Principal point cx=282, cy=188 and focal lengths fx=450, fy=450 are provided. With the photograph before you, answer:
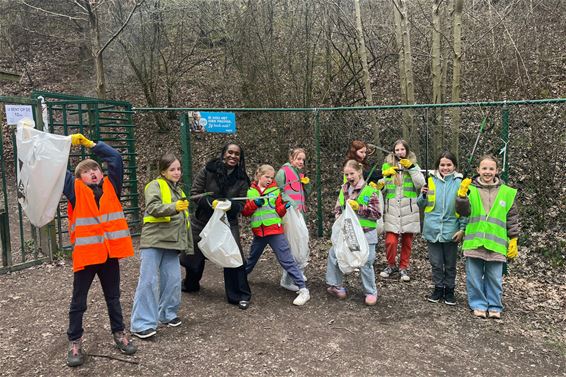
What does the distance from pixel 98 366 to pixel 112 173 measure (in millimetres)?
1485

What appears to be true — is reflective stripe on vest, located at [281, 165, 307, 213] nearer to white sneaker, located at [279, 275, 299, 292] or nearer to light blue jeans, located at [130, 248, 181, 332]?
white sneaker, located at [279, 275, 299, 292]

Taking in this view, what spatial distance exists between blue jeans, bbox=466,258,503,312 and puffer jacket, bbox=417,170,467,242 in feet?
1.16

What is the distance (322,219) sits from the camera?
746 cm

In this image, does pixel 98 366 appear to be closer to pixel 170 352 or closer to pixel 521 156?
pixel 170 352

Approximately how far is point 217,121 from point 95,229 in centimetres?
338

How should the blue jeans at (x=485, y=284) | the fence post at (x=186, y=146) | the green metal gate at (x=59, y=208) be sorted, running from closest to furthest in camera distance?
the blue jeans at (x=485, y=284), the green metal gate at (x=59, y=208), the fence post at (x=186, y=146)

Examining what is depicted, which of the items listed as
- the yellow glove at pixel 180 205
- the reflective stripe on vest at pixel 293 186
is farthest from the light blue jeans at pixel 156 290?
the reflective stripe on vest at pixel 293 186

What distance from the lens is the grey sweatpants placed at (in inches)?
186

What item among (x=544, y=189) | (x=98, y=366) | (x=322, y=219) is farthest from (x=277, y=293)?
(x=544, y=189)

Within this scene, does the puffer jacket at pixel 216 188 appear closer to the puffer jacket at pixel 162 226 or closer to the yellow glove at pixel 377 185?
the puffer jacket at pixel 162 226

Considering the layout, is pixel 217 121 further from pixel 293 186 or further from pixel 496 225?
pixel 496 225

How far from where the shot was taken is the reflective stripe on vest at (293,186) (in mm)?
5162

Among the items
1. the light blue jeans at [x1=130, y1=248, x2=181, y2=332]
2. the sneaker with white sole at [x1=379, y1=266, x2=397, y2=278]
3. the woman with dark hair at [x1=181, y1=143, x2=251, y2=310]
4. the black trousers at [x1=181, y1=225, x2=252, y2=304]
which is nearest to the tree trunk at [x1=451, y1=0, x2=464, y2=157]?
the sneaker with white sole at [x1=379, y1=266, x2=397, y2=278]

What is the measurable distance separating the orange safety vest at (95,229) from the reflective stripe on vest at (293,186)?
2.10 metres
